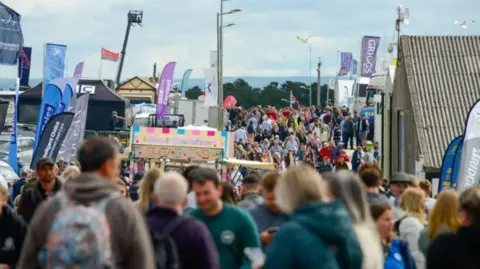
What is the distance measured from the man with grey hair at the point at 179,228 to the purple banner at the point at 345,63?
88.4 metres

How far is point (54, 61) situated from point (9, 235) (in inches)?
1208

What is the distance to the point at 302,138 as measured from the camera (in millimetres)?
49375

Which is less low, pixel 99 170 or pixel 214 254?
pixel 99 170

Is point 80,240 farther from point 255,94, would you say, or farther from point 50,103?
point 255,94

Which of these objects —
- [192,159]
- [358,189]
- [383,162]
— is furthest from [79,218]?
[383,162]

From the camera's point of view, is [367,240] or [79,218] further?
[367,240]

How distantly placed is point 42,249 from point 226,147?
72.9ft

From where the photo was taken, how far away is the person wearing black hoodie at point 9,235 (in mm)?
9586

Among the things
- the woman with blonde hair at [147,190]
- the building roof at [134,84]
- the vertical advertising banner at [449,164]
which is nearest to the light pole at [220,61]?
the building roof at [134,84]

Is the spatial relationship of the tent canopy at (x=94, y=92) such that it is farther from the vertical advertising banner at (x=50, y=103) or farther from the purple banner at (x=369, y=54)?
the vertical advertising banner at (x=50, y=103)

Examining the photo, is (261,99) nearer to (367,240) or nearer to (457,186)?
(457,186)

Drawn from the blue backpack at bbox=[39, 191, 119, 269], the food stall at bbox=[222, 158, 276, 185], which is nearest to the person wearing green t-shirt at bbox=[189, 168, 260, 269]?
the blue backpack at bbox=[39, 191, 119, 269]

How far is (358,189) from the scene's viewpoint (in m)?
7.50

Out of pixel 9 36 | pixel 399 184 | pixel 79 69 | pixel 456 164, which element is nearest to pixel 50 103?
pixel 9 36
